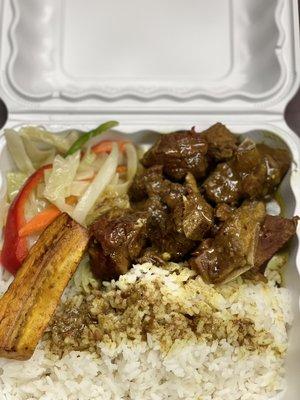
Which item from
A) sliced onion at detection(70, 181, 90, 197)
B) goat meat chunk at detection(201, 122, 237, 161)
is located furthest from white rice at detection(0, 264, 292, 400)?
goat meat chunk at detection(201, 122, 237, 161)

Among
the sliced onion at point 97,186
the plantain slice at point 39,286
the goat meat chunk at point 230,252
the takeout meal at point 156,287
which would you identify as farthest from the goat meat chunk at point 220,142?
the plantain slice at point 39,286

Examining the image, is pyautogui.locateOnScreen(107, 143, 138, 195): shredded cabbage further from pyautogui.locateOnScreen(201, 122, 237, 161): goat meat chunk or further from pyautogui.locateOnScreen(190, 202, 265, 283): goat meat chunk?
pyautogui.locateOnScreen(190, 202, 265, 283): goat meat chunk

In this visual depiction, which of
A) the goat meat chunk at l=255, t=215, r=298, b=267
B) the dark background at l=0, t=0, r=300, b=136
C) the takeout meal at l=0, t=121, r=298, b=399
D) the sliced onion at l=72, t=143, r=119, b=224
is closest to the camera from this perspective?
the takeout meal at l=0, t=121, r=298, b=399

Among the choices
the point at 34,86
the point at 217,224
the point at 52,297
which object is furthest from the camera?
the point at 34,86

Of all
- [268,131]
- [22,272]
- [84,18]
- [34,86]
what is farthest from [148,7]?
[22,272]

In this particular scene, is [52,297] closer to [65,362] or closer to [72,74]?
[65,362]

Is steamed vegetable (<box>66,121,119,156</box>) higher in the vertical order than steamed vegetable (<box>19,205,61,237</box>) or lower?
higher
